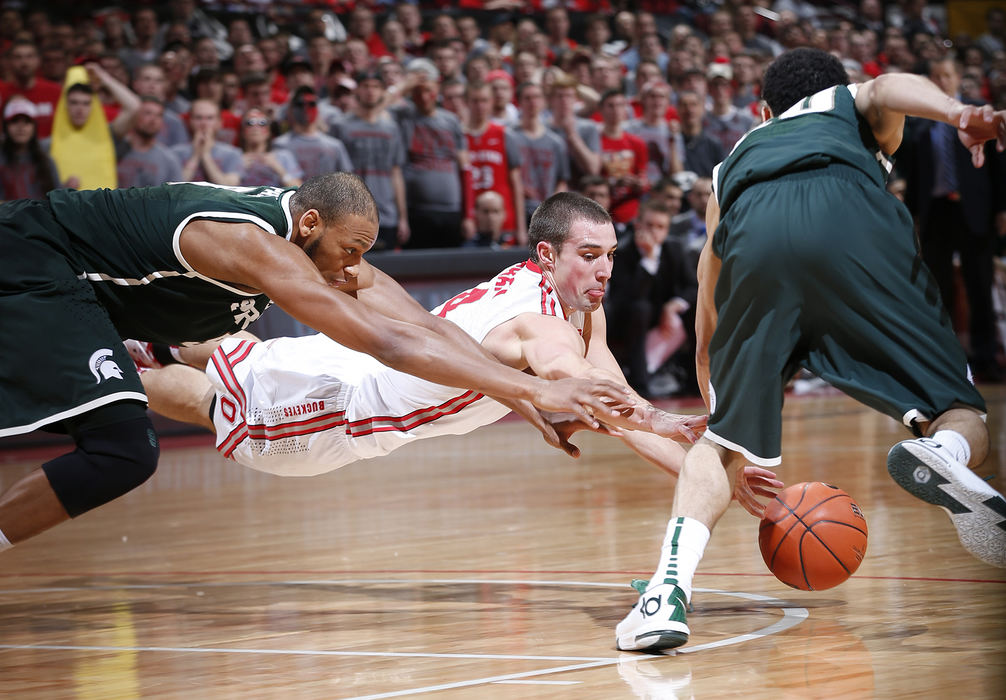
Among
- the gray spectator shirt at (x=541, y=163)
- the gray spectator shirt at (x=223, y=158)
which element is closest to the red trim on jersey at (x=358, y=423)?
the gray spectator shirt at (x=223, y=158)

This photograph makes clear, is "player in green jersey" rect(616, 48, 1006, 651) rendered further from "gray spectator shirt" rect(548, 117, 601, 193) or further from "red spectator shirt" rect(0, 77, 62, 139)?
"gray spectator shirt" rect(548, 117, 601, 193)

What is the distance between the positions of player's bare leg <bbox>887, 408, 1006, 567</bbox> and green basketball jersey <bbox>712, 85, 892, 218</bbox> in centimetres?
91

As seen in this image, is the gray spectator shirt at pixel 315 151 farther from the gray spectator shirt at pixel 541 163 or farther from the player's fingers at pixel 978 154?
the player's fingers at pixel 978 154

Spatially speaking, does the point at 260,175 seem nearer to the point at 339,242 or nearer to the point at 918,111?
the point at 339,242

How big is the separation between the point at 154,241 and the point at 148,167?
6.72 m

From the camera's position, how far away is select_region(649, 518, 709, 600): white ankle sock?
3.80m

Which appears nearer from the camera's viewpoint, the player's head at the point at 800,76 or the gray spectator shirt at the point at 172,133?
the player's head at the point at 800,76

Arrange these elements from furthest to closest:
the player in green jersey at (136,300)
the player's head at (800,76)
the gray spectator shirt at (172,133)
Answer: the gray spectator shirt at (172,133) → the player's head at (800,76) → the player in green jersey at (136,300)

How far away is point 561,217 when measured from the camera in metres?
5.31

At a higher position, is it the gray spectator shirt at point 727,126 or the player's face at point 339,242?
the player's face at point 339,242

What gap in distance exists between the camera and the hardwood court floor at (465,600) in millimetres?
3695

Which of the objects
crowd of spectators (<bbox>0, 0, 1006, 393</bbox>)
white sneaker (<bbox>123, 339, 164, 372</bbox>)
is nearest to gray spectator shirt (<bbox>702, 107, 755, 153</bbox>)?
crowd of spectators (<bbox>0, 0, 1006, 393</bbox>)

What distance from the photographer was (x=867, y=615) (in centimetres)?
441

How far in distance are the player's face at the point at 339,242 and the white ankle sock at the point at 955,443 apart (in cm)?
203
